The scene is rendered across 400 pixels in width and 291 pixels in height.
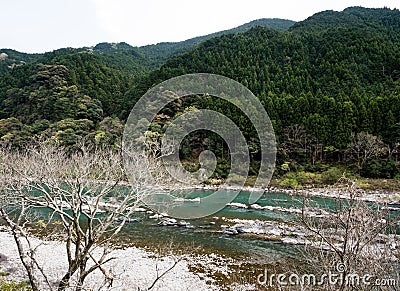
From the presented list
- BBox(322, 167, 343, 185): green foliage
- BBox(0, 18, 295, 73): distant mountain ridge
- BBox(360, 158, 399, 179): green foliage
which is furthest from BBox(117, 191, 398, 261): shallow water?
BBox(0, 18, 295, 73): distant mountain ridge

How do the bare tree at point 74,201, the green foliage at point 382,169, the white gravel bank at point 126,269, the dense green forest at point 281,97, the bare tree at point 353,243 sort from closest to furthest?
1. the bare tree at point 353,243
2. the bare tree at point 74,201
3. the white gravel bank at point 126,269
4. the green foliage at point 382,169
5. the dense green forest at point 281,97

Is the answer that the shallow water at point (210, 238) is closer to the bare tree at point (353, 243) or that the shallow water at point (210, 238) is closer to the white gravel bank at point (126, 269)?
the white gravel bank at point (126, 269)

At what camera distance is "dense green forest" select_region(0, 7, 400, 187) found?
28.9m

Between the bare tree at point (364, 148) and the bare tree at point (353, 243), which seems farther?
the bare tree at point (364, 148)

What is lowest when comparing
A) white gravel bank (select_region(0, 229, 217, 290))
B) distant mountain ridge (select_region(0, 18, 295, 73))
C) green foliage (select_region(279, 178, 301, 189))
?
green foliage (select_region(279, 178, 301, 189))

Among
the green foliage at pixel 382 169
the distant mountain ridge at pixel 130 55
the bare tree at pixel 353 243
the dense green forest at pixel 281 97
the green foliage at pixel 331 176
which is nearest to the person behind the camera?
the bare tree at pixel 353 243

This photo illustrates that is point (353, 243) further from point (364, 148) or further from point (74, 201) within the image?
point (364, 148)

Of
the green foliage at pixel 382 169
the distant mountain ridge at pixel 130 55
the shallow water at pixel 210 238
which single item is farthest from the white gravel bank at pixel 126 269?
the distant mountain ridge at pixel 130 55

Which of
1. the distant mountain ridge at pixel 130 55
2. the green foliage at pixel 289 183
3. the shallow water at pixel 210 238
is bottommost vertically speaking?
the green foliage at pixel 289 183

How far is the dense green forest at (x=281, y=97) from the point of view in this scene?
2892 centimetres

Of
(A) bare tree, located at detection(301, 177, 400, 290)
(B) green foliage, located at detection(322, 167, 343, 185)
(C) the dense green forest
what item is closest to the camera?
(A) bare tree, located at detection(301, 177, 400, 290)

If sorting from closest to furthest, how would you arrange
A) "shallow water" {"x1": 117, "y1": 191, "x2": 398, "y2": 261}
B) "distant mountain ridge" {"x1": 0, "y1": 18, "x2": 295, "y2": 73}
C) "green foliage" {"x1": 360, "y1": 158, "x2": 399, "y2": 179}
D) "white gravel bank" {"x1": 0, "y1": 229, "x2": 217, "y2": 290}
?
"white gravel bank" {"x1": 0, "y1": 229, "x2": 217, "y2": 290}
"shallow water" {"x1": 117, "y1": 191, "x2": 398, "y2": 261}
"green foliage" {"x1": 360, "y1": 158, "x2": 399, "y2": 179}
"distant mountain ridge" {"x1": 0, "y1": 18, "x2": 295, "y2": 73}

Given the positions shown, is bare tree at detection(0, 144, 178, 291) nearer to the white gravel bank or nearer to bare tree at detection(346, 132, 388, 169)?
the white gravel bank

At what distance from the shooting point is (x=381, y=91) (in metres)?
38.1
